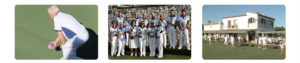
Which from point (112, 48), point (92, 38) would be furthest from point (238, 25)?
point (92, 38)

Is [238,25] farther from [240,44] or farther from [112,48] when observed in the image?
[112,48]

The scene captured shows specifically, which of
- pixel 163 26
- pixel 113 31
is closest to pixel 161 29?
pixel 163 26

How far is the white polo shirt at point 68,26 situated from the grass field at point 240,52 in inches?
109

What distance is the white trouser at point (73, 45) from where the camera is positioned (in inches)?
200

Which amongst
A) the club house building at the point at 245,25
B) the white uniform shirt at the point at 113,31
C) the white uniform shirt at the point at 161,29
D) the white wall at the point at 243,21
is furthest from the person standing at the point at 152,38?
the white wall at the point at 243,21

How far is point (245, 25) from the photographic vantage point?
5.12 meters

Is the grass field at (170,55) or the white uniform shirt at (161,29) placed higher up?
the white uniform shirt at (161,29)

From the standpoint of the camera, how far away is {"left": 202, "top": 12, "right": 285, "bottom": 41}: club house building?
4.99 m

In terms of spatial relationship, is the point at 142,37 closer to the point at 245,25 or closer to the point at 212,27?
the point at 212,27

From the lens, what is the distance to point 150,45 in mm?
5121

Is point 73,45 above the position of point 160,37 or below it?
below

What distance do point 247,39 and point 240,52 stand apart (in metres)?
0.38

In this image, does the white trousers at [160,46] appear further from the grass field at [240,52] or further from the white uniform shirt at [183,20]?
the grass field at [240,52]

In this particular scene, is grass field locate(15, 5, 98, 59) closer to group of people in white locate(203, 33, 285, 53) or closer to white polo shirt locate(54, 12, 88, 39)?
white polo shirt locate(54, 12, 88, 39)
